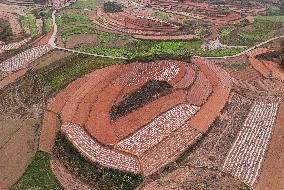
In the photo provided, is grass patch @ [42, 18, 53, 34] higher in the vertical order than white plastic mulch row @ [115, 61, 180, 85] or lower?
lower

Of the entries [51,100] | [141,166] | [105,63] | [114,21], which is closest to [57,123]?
[51,100]

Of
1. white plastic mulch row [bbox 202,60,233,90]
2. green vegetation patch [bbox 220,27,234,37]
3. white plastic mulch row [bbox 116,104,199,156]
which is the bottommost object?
green vegetation patch [bbox 220,27,234,37]

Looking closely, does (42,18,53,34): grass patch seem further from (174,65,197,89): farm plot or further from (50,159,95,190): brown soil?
(50,159,95,190): brown soil

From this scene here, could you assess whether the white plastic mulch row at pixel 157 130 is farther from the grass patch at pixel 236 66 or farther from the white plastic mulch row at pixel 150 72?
the grass patch at pixel 236 66

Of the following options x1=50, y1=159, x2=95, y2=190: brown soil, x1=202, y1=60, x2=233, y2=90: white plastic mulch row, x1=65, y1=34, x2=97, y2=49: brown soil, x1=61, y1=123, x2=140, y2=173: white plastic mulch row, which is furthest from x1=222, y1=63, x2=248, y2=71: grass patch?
x1=50, y1=159, x2=95, y2=190: brown soil

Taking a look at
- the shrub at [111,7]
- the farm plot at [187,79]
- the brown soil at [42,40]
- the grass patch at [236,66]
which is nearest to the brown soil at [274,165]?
the farm plot at [187,79]

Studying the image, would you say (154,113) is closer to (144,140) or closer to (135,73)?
(144,140)

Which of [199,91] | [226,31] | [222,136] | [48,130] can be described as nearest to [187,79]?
[199,91]
